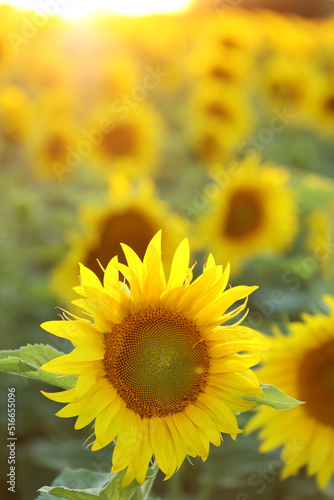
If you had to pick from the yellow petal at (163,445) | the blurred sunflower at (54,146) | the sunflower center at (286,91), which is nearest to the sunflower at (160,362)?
the yellow petal at (163,445)

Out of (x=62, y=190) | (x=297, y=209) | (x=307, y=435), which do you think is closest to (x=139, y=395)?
(x=307, y=435)

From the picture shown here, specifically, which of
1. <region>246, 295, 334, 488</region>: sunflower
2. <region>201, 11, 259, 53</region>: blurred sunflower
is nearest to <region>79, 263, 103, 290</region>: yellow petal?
<region>246, 295, 334, 488</region>: sunflower

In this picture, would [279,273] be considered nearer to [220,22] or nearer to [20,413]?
[20,413]

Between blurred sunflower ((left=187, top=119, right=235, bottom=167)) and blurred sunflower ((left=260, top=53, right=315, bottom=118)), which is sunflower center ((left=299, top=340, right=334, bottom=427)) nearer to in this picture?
blurred sunflower ((left=187, top=119, right=235, bottom=167))

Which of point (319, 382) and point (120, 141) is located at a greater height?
point (319, 382)

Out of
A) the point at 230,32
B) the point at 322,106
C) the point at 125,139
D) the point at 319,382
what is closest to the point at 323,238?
the point at 319,382

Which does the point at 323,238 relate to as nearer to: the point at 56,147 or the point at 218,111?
the point at 56,147
